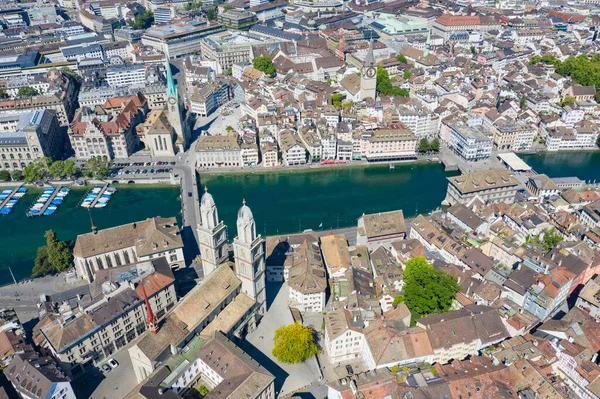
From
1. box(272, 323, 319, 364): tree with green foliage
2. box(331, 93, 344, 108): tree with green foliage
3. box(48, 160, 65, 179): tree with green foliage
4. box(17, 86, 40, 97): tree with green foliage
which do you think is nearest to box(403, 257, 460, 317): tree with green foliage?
box(272, 323, 319, 364): tree with green foliage

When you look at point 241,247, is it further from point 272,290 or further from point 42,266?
point 42,266

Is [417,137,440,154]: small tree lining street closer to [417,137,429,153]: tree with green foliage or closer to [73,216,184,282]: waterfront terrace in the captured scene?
[417,137,429,153]: tree with green foliage

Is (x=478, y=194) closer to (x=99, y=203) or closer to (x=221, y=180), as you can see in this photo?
(x=221, y=180)

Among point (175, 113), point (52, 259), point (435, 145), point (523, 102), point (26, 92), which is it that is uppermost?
point (175, 113)

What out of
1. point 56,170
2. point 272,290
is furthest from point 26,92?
point 272,290

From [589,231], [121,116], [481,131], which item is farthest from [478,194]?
[121,116]

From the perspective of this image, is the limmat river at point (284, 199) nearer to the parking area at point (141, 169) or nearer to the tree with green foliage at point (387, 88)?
the parking area at point (141, 169)
